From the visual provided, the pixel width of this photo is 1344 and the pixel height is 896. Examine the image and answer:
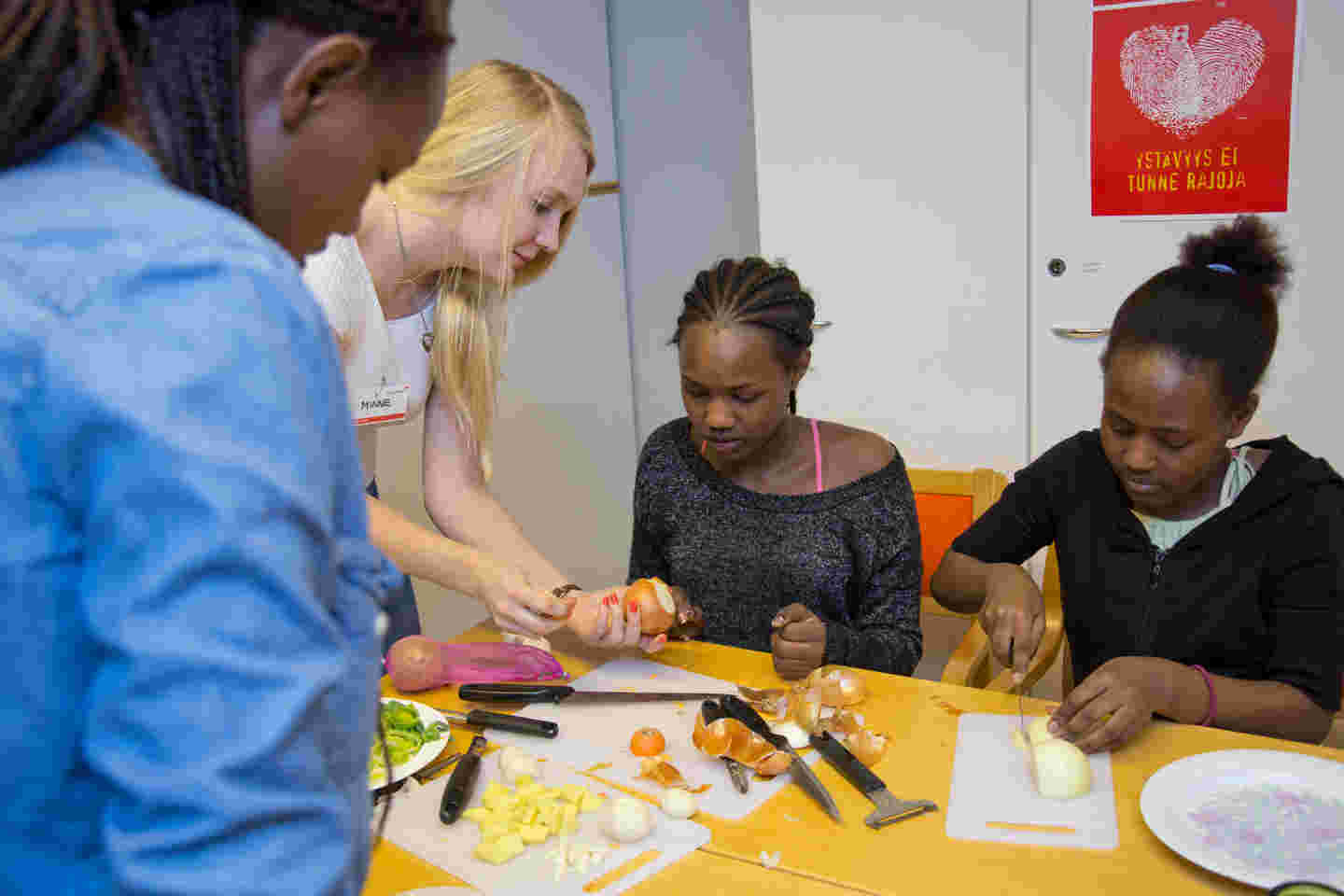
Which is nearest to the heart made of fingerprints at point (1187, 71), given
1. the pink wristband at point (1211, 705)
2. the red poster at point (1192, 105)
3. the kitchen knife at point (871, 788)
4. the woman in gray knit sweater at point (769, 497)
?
the red poster at point (1192, 105)

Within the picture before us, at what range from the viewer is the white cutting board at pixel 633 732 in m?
1.39

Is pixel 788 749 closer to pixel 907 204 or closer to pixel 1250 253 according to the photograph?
pixel 1250 253

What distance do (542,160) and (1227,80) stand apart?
6.42ft

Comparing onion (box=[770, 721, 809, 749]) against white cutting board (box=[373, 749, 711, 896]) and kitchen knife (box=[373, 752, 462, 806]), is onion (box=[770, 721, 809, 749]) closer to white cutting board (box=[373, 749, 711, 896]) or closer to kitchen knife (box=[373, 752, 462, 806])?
white cutting board (box=[373, 749, 711, 896])

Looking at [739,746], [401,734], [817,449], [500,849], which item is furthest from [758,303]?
[500,849]

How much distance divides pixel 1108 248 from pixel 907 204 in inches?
22.4

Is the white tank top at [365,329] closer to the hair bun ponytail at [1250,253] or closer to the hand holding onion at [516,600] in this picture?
the hand holding onion at [516,600]

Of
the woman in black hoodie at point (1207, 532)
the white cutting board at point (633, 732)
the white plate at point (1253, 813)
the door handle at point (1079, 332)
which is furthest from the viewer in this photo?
the door handle at point (1079, 332)

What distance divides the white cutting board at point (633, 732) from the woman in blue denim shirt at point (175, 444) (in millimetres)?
908

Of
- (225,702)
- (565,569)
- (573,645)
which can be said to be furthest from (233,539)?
(565,569)

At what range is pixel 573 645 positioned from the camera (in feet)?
6.09

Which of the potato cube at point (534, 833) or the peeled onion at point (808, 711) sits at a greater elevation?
the peeled onion at point (808, 711)

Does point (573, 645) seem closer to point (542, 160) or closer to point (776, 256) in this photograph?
point (542, 160)

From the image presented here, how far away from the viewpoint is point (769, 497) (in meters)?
2.09
